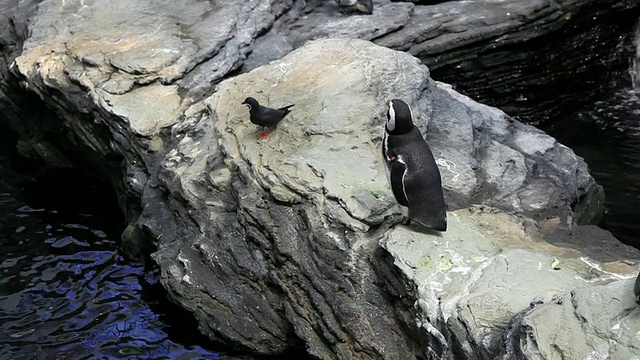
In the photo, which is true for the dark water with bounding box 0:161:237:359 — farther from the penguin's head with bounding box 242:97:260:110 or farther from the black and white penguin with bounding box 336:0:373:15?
the black and white penguin with bounding box 336:0:373:15

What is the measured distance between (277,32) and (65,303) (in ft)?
13.7

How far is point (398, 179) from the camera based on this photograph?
5.44m

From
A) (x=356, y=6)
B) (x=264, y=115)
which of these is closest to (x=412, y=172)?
(x=264, y=115)

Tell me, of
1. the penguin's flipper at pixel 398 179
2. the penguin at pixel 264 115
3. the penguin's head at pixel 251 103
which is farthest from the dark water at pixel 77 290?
the penguin's flipper at pixel 398 179

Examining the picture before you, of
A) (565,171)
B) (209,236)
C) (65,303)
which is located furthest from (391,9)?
Result: (65,303)

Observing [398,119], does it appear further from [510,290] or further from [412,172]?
[510,290]

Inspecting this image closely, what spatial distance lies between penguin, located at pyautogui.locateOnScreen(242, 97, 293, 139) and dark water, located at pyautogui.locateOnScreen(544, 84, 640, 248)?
352cm

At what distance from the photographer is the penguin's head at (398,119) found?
17.9ft

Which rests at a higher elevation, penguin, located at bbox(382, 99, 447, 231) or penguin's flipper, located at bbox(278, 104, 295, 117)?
penguin, located at bbox(382, 99, 447, 231)

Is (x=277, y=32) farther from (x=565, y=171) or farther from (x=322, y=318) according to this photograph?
(x=322, y=318)

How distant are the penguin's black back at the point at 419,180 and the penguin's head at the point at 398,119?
41 mm

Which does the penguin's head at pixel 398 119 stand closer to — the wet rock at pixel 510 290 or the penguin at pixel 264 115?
the wet rock at pixel 510 290

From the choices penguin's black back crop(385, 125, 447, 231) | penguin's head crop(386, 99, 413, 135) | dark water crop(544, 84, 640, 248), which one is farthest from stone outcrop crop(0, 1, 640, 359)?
dark water crop(544, 84, 640, 248)

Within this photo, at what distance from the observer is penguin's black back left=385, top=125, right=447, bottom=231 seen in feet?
17.4
